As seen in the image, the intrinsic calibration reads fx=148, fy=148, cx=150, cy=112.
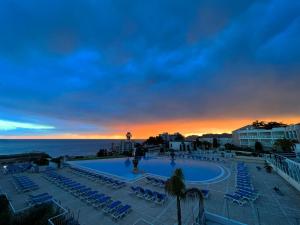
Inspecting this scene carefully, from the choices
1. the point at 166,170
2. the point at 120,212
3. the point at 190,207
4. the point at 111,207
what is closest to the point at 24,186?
the point at 111,207

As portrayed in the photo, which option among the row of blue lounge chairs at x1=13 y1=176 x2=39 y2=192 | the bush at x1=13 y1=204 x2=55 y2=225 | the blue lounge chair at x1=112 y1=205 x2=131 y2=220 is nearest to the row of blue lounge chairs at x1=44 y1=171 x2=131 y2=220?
the blue lounge chair at x1=112 y1=205 x2=131 y2=220

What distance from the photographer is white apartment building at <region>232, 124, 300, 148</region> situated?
34994mm

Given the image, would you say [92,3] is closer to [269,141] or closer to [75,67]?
[75,67]

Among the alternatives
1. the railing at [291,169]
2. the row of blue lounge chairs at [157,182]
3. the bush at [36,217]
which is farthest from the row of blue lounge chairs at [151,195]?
the railing at [291,169]

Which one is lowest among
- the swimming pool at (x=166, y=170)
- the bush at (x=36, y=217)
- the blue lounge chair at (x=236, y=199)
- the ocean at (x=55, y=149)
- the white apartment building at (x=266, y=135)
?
the ocean at (x=55, y=149)

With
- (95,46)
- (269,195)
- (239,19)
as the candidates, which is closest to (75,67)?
(95,46)

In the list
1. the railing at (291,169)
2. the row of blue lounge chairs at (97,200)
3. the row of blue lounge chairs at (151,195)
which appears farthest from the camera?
the railing at (291,169)

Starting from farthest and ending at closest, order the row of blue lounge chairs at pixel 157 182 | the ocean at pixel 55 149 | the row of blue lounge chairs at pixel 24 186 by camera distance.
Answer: the ocean at pixel 55 149 < the row of blue lounge chairs at pixel 157 182 < the row of blue lounge chairs at pixel 24 186

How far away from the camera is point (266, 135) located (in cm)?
4281

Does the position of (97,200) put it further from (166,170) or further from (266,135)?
(266,135)

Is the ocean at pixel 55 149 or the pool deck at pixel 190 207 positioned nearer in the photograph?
the pool deck at pixel 190 207

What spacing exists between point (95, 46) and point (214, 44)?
11163 millimetres

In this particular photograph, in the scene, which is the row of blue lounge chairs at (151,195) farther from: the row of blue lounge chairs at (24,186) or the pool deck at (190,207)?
the row of blue lounge chairs at (24,186)

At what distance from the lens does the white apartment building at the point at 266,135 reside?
115ft
